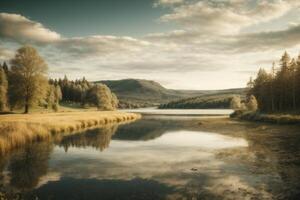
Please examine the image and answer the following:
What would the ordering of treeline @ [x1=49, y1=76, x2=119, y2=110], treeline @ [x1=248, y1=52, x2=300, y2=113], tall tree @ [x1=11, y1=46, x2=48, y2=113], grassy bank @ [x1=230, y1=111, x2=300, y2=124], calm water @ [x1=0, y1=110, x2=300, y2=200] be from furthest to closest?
treeline @ [x1=49, y1=76, x2=119, y2=110] < treeline @ [x1=248, y1=52, x2=300, y2=113] < grassy bank @ [x1=230, y1=111, x2=300, y2=124] < tall tree @ [x1=11, y1=46, x2=48, y2=113] < calm water @ [x1=0, y1=110, x2=300, y2=200]

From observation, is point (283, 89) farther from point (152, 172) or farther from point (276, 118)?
point (152, 172)

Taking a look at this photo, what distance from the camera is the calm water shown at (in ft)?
52.7

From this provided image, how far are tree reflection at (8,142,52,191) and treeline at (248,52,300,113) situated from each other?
72683mm

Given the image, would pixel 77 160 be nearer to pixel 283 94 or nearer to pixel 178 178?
pixel 178 178

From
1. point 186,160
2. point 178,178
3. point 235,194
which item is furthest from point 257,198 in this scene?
point 186,160

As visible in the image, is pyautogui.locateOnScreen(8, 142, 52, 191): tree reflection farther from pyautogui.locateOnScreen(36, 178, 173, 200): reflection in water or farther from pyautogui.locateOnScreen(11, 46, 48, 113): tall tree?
pyautogui.locateOnScreen(11, 46, 48, 113): tall tree

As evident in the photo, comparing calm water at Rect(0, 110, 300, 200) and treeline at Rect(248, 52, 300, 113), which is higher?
treeline at Rect(248, 52, 300, 113)

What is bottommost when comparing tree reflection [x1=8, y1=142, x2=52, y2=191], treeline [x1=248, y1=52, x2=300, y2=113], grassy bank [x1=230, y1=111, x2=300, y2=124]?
tree reflection [x1=8, y1=142, x2=52, y2=191]

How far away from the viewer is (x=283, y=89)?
90.0 meters

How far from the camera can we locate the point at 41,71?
65.6 metres

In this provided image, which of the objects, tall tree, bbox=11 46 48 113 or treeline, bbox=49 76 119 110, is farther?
treeline, bbox=49 76 119 110

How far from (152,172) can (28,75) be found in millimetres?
51043

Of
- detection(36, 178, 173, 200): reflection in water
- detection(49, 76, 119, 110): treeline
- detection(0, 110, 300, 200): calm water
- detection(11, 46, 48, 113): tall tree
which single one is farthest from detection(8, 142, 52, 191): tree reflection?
detection(49, 76, 119, 110): treeline

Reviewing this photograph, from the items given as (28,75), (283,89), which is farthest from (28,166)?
(283,89)
